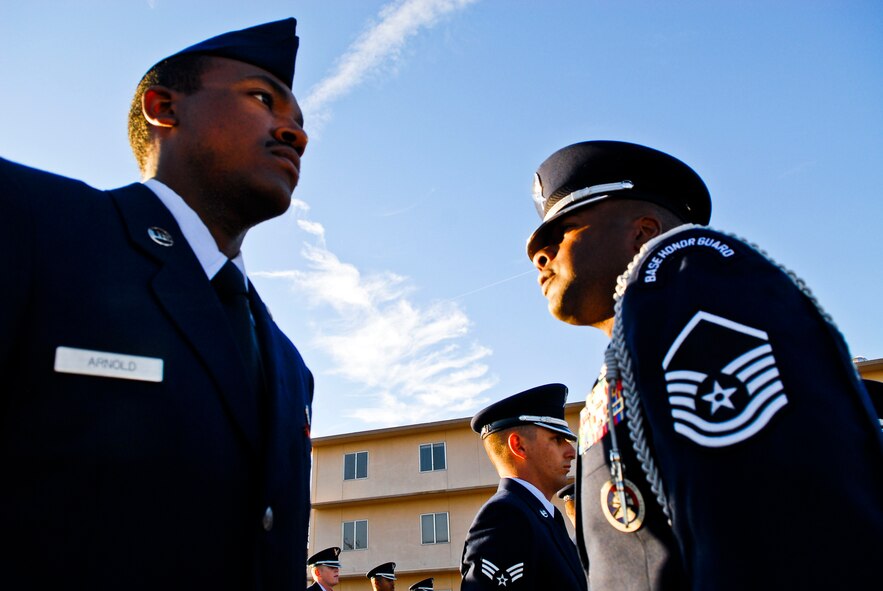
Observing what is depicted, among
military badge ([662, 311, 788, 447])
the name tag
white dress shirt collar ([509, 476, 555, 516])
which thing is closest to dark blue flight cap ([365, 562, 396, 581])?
white dress shirt collar ([509, 476, 555, 516])

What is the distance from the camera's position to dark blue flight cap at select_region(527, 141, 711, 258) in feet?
9.09

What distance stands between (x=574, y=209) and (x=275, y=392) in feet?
4.73

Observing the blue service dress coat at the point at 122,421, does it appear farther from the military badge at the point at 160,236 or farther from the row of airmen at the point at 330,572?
the row of airmen at the point at 330,572

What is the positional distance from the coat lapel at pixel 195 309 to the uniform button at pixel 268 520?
17 centimetres

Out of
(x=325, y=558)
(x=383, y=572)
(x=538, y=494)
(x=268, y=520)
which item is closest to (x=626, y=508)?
(x=268, y=520)

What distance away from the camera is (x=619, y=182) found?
109 inches

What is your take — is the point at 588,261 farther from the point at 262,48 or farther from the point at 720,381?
the point at 262,48

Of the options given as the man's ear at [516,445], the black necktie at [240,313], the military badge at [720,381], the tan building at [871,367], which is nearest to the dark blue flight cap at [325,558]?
the man's ear at [516,445]

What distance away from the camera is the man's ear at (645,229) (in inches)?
105

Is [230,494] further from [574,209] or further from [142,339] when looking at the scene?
[574,209]

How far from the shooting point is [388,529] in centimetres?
2991

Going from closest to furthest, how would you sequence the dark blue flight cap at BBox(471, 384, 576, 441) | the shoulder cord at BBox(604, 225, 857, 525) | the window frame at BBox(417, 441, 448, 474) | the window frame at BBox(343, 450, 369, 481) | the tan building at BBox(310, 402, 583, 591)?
the shoulder cord at BBox(604, 225, 857, 525), the dark blue flight cap at BBox(471, 384, 576, 441), the tan building at BBox(310, 402, 583, 591), the window frame at BBox(417, 441, 448, 474), the window frame at BBox(343, 450, 369, 481)

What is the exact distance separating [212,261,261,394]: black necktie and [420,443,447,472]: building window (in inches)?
1142

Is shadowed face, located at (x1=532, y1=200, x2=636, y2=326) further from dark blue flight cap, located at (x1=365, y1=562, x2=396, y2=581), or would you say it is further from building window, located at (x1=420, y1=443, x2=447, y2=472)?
building window, located at (x1=420, y1=443, x2=447, y2=472)
